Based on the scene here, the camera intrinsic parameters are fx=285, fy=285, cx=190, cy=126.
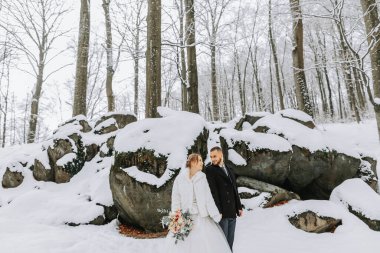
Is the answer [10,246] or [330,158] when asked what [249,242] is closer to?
[330,158]

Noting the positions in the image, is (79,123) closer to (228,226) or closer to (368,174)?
(228,226)

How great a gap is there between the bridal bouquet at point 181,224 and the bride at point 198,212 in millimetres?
58

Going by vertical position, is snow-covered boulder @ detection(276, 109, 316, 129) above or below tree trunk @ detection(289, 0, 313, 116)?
below

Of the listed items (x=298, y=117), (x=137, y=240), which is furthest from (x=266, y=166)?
(x=137, y=240)

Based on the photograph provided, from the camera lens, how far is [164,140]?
6480 mm

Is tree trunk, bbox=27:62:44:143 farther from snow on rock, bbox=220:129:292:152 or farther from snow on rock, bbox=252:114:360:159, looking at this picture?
snow on rock, bbox=252:114:360:159

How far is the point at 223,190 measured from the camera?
3998 mm

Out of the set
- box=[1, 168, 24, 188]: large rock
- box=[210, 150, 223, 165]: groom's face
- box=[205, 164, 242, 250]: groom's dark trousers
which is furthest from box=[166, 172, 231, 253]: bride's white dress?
box=[1, 168, 24, 188]: large rock

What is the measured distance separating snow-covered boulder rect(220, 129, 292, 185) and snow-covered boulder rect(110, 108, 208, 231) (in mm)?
890

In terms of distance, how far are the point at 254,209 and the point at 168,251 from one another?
3.01 metres

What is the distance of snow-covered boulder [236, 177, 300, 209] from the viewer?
6352mm

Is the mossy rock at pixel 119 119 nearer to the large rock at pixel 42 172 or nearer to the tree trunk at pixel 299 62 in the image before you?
the large rock at pixel 42 172

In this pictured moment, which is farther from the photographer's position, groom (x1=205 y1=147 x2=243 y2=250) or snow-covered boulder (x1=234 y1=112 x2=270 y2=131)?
snow-covered boulder (x1=234 y1=112 x2=270 y2=131)

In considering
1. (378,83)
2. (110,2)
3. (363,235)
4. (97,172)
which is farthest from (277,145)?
(110,2)
